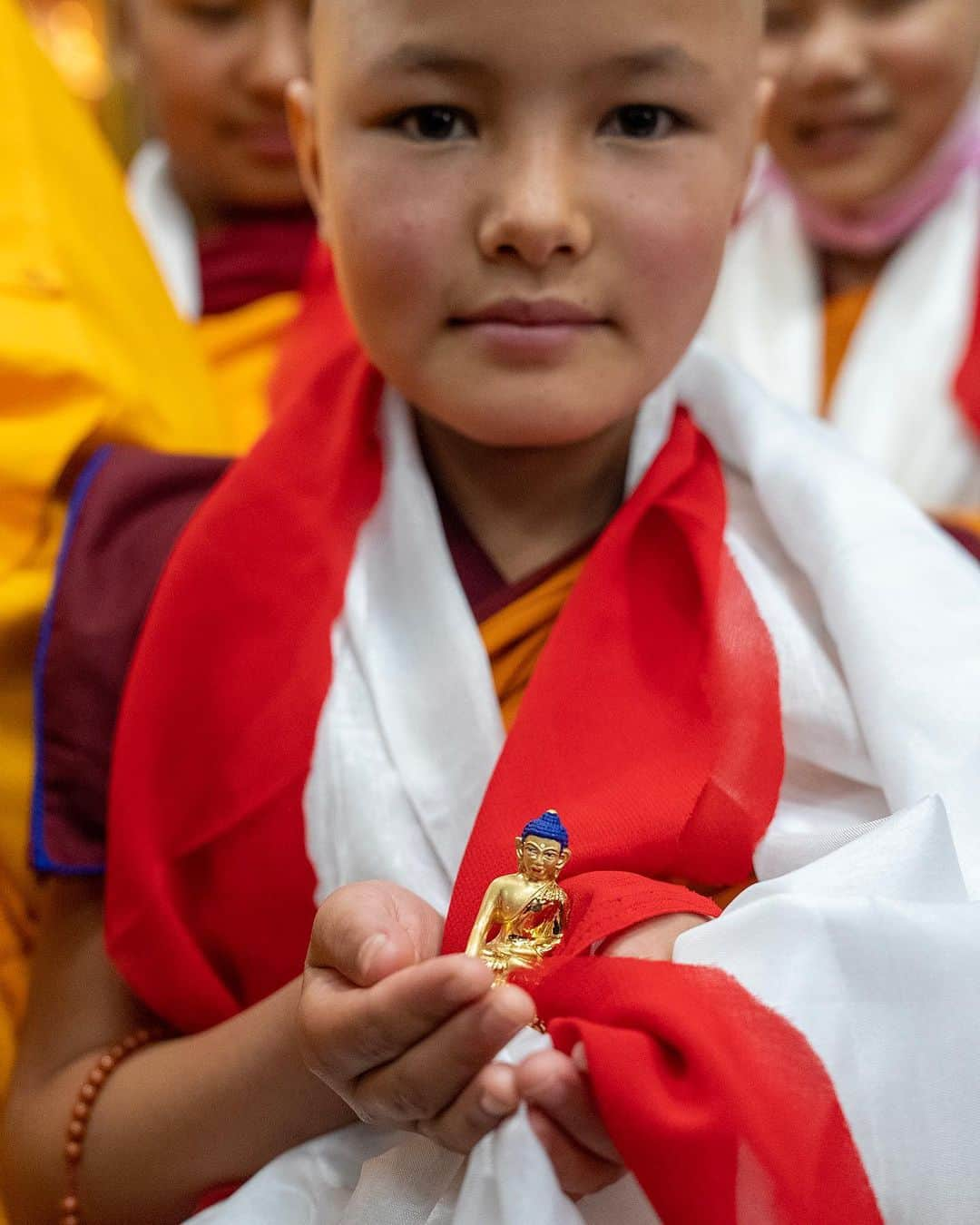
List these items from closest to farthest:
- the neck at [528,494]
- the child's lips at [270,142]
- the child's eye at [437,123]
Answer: the child's eye at [437,123] → the neck at [528,494] → the child's lips at [270,142]

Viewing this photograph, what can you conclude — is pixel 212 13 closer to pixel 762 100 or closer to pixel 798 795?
pixel 762 100

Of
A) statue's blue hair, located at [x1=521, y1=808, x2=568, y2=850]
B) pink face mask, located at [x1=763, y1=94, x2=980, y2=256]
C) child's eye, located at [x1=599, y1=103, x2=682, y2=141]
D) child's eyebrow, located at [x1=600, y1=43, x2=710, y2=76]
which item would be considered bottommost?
statue's blue hair, located at [x1=521, y1=808, x2=568, y2=850]

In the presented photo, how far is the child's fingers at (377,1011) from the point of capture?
528mm

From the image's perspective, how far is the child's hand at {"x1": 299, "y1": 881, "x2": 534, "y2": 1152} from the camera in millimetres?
530

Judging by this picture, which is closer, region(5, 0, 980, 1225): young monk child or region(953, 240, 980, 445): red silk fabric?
region(5, 0, 980, 1225): young monk child

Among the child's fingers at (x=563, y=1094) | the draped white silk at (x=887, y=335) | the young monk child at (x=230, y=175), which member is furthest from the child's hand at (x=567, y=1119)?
the young monk child at (x=230, y=175)

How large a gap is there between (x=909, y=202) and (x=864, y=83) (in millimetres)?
119

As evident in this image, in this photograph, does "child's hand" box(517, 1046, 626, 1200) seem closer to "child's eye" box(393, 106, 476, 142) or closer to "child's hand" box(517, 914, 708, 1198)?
"child's hand" box(517, 914, 708, 1198)

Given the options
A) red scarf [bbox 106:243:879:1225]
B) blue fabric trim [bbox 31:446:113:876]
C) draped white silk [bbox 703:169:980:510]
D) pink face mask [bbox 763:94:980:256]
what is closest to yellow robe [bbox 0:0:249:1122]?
blue fabric trim [bbox 31:446:113:876]

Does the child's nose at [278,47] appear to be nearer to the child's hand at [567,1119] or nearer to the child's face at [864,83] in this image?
the child's face at [864,83]

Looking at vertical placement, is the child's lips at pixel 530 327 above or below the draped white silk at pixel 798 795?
above

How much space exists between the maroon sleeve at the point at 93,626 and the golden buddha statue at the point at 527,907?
0.29 meters

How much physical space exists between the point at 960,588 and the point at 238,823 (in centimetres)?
37

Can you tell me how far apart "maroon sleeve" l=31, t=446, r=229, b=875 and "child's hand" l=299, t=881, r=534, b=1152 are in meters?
0.26
